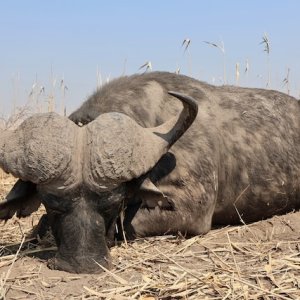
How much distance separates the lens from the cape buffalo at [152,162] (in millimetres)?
4070

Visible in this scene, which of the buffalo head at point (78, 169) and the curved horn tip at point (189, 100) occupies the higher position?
the curved horn tip at point (189, 100)

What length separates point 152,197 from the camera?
4.60 m

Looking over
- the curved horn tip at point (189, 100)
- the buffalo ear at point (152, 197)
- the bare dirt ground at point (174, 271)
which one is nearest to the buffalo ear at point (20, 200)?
the bare dirt ground at point (174, 271)

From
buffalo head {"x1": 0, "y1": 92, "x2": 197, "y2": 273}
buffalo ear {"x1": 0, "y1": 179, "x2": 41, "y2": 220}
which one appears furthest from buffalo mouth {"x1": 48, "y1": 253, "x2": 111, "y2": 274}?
buffalo ear {"x1": 0, "y1": 179, "x2": 41, "y2": 220}

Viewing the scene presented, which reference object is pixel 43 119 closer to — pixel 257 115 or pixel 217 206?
pixel 217 206

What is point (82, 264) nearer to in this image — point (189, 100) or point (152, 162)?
point (152, 162)

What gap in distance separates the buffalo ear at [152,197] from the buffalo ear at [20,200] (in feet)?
2.46

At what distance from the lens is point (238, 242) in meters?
4.73

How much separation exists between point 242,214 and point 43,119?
2.38 meters

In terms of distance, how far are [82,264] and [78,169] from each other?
60 cm

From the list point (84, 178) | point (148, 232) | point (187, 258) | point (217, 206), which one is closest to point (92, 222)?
point (84, 178)

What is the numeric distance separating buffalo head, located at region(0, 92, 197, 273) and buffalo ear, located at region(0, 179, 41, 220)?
0.20 m

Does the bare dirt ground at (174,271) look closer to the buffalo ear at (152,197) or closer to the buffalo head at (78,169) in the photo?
the buffalo head at (78,169)

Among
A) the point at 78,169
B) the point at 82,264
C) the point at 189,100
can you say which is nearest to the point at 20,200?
the point at 78,169
